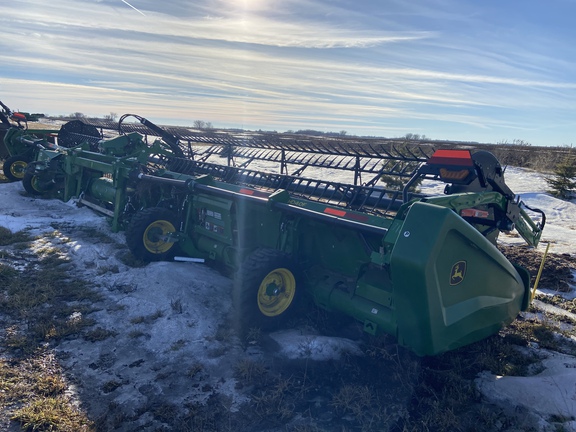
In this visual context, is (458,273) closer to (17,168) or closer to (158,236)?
(158,236)

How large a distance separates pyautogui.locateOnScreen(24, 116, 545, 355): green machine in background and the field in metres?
0.37

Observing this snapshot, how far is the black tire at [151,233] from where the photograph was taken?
700 centimetres

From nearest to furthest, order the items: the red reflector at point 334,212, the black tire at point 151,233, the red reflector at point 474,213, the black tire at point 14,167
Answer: the red reflector at point 474,213
the red reflector at point 334,212
the black tire at point 151,233
the black tire at point 14,167

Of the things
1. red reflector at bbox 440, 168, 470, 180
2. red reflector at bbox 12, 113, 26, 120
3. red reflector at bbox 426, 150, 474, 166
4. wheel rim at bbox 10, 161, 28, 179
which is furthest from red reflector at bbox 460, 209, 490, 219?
red reflector at bbox 12, 113, 26, 120

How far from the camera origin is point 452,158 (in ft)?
14.5

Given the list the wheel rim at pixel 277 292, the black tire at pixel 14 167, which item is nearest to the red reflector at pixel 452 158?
the wheel rim at pixel 277 292

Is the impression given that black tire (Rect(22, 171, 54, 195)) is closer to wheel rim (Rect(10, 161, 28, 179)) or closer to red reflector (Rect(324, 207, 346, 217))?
wheel rim (Rect(10, 161, 28, 179))

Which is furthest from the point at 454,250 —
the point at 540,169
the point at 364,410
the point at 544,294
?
the point at 540,169

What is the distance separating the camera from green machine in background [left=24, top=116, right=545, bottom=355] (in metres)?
3.60

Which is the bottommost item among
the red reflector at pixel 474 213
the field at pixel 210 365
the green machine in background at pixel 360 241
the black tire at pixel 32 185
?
the field at pixel 210 365

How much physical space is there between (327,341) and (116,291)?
321 centimetres

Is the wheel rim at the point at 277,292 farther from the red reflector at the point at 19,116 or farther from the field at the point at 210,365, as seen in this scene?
the red reflector at the point at 19,116

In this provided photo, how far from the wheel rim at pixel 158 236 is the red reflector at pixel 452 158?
460 centimetres

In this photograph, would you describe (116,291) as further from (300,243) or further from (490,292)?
(490,292)
